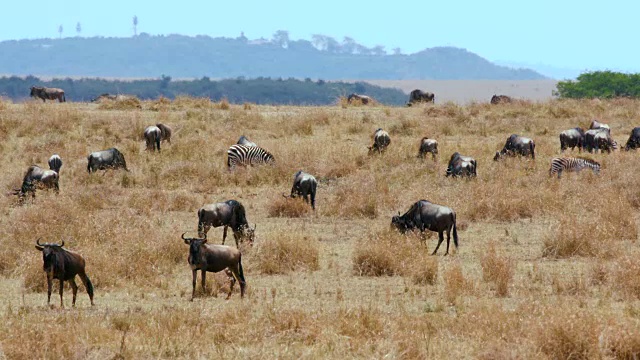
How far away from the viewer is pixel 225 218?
15.8m

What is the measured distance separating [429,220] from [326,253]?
1.63 metres

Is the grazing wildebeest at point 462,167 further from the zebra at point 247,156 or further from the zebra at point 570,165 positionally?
the zebra at point 247,156

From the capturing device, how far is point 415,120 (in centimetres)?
3247

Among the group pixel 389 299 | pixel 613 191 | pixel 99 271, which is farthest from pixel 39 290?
pixel 613 191

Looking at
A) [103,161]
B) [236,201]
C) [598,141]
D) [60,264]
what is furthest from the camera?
[598,141]

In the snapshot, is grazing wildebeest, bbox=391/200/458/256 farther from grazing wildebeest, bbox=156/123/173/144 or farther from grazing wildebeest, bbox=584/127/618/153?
grazing wildebeest, bbox=156/123/173/144

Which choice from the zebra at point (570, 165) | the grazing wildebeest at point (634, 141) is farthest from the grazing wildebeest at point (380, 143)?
the grazing wildebeest at point (634, 141)

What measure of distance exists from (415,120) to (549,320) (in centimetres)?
2324

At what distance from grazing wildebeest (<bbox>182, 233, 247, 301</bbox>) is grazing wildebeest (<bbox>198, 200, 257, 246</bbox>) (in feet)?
10.5

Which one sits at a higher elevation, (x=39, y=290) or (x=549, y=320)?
(x=549, y=320)

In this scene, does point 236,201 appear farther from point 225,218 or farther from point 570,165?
point 570,165

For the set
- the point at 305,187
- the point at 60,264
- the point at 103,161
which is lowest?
the point at 103,161

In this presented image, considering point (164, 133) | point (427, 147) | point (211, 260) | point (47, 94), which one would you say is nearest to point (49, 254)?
point (211, 260)

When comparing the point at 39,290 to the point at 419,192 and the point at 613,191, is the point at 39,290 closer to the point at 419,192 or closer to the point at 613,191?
the point at 419,192
